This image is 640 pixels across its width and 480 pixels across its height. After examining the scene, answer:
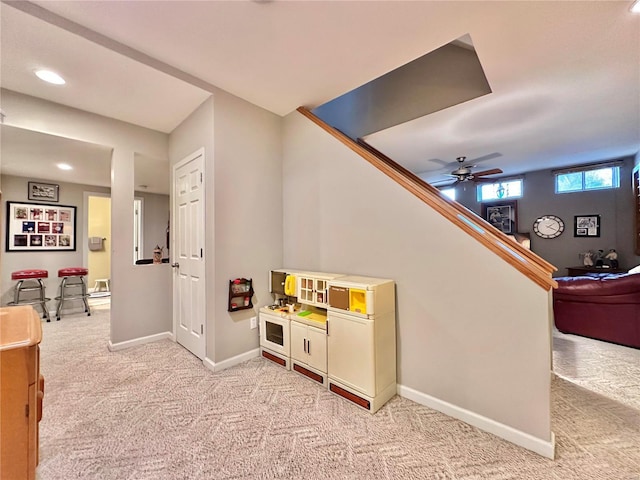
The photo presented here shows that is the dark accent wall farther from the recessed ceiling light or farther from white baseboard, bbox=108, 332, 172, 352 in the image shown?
the recessed ceiling light

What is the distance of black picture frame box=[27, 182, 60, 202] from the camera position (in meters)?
4.33

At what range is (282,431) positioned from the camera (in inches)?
66.9

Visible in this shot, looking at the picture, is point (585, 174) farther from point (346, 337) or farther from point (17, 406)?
point (17, 406)

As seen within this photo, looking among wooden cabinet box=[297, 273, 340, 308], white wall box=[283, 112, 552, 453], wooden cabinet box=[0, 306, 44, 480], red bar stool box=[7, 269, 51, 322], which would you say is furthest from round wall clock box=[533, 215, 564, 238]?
red bar stool box=[7, 269, 51, 322]

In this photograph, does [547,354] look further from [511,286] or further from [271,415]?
[271,415]

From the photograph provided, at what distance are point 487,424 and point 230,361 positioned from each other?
2.13 metres

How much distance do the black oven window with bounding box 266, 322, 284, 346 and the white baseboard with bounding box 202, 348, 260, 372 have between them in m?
0.24

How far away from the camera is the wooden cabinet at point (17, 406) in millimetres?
928

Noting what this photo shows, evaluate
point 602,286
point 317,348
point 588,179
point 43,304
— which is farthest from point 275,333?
point 588,179

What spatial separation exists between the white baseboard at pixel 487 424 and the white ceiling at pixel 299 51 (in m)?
2.62

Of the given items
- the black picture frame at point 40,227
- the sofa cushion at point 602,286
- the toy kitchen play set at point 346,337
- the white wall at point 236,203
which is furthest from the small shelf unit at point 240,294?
the black picture frame at point 40,227

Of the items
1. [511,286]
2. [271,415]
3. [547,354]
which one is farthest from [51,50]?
[547,354]

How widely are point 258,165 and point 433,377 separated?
8.28 feet

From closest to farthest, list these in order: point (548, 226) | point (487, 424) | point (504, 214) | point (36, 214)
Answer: point (487, 424) < point (36, 214) < point (548, 226) < point (504, 214)
